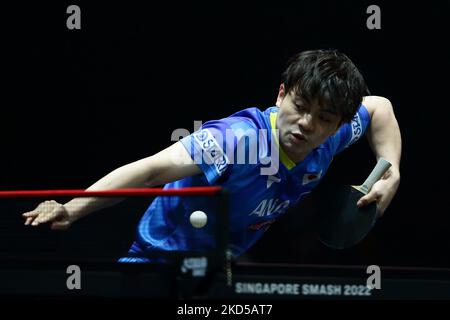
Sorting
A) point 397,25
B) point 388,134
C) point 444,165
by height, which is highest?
point 397,25

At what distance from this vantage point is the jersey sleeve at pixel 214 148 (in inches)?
123

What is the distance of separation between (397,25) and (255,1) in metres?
0.69

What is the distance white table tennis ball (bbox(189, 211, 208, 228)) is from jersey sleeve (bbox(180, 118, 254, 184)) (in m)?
0.43

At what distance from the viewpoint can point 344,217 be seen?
3.29 metres

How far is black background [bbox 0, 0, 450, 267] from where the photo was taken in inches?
203

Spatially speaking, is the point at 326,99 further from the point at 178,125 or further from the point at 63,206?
the point at 178,125

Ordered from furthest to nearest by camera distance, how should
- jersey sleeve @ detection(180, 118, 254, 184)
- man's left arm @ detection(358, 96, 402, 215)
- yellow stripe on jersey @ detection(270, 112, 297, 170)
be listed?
1. man's left arm @ detection(358, 96, 402, 215)
2. yellow stripe on jersey @ detection(270, 112, 297, 170)
3. jersey sleeve @ detection(180, 118, 254, 184)

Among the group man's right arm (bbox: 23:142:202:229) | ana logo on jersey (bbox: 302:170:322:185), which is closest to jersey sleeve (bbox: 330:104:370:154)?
ana logo on jersey (bbox: 302:170:322:185)

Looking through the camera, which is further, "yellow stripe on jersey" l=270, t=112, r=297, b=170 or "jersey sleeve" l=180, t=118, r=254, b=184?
"yellow stripe on jersey" l=270, t=112, r=297, b=170

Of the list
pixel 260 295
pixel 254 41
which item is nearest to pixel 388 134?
pixel 260 295

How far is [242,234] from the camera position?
3.50 meters

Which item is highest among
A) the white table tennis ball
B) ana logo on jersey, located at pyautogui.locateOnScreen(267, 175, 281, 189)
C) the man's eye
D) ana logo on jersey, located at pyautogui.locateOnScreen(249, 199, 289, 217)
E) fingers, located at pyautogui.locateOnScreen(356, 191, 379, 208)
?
the man's eye

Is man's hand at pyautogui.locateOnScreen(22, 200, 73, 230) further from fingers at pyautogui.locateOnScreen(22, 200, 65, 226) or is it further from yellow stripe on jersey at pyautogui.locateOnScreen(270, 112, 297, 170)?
yellow stripe on jersey at pyautogui.locateOnScreen(270, 112, 297, 170)

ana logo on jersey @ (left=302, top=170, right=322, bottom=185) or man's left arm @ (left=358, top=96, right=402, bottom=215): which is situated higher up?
man's left arm @ (left=358, top=96, right=402, bottom=215)
